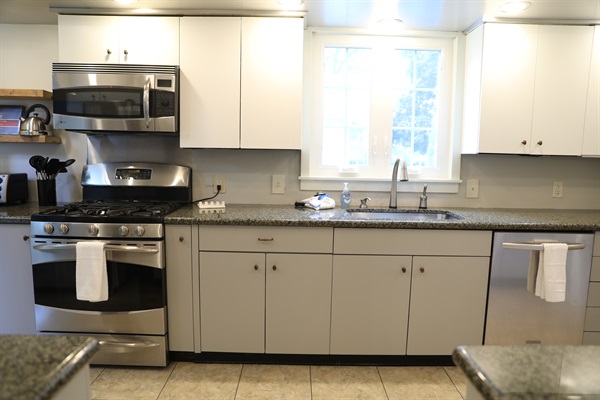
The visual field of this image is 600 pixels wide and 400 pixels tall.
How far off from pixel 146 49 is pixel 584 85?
2.75 meters

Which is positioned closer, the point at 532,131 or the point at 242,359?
the point at 242,359

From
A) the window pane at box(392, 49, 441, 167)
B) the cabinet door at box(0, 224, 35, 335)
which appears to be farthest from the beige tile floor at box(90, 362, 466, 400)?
the window pane at box(392, 49, 441, 167)

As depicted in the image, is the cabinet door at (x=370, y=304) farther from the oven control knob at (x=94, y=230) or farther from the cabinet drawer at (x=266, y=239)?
the oven control knob at (x=94, y=230)

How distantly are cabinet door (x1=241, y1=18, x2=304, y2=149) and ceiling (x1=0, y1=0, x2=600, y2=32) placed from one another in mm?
110

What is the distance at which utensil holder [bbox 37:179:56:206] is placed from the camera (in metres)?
2.49

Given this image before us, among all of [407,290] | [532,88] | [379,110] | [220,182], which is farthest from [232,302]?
[532,88]

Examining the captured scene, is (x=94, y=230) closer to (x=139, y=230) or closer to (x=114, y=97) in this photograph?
(x=139, y=230)

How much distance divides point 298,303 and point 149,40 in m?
1.83

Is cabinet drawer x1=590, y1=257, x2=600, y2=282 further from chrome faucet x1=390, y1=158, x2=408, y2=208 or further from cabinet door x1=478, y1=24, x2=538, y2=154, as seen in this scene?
chrome faucet x1=390, y1=158, x2=408, y2=208

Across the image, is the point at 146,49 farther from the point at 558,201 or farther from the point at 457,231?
the point at 558,201

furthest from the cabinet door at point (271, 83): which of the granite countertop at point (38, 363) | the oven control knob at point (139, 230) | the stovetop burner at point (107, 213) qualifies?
the granite countertop at point (38, 363)

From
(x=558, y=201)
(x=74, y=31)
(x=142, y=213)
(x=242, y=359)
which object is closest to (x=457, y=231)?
(x=558, y=201)

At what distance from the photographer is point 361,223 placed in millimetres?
2072

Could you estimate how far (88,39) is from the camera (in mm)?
2312
